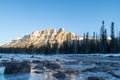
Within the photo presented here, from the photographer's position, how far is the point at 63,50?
14112cm

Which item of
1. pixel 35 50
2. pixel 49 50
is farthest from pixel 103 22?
pixel 35 50

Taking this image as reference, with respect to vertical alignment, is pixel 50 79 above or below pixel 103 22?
below

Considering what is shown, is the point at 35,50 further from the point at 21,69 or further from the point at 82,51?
the point at 21,69

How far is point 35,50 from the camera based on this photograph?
190m

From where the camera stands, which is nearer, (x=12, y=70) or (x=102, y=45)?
(x=12, y=70)

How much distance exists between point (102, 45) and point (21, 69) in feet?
274

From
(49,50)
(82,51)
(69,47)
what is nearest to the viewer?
(82,51)

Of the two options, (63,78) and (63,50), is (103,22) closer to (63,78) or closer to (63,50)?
(63,50)

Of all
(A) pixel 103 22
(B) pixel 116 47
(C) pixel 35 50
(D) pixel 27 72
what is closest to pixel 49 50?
(C) pixel 35 50

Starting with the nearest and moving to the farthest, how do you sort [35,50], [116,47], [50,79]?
[50,79] < [116,47] < [35,50]

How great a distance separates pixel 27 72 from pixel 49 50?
134 meters

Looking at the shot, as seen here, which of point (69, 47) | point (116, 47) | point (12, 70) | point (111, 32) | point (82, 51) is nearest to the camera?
point (12, 70)

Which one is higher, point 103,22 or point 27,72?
point 103,22

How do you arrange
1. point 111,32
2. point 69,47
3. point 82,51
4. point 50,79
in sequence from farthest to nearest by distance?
point 69,47
point 82,51
point 111,32
point 50,79
